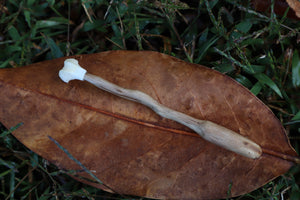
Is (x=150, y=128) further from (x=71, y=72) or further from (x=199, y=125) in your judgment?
(x=71, y=72)

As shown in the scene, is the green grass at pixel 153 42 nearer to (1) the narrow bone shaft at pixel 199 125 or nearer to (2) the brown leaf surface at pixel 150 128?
(2) the brown leaf surface at pixel 150 128

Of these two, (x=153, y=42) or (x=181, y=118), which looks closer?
(x=181, y=118)

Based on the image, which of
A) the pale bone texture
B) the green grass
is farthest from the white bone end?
the green grass

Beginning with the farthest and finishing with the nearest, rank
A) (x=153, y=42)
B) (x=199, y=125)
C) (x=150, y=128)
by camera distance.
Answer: (x=153, y=42), (x=150, y=128), (x=199, y=125)

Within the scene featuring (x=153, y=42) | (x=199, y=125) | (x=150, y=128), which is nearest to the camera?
(x=199, y=125)

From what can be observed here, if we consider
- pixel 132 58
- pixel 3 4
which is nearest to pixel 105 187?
pixel 132 58

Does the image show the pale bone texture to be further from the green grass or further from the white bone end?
the green grass

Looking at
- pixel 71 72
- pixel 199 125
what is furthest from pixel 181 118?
pixel 71 72
